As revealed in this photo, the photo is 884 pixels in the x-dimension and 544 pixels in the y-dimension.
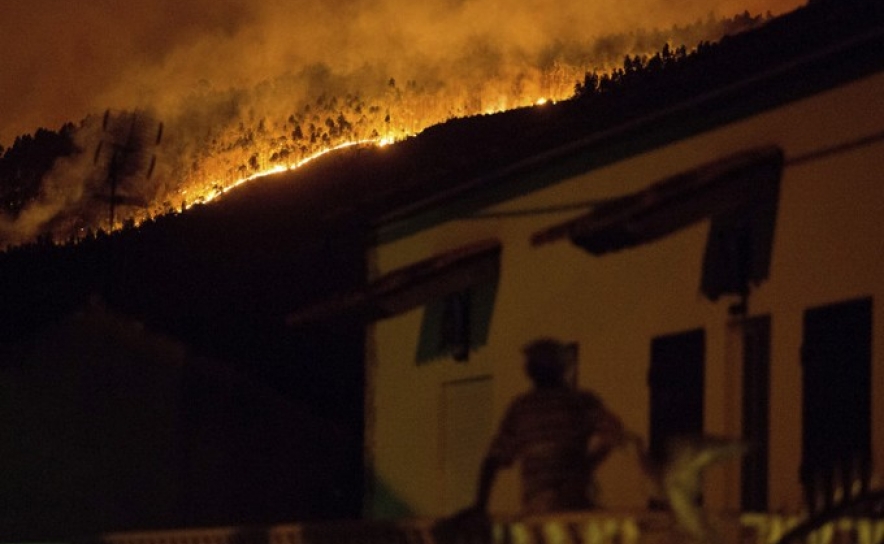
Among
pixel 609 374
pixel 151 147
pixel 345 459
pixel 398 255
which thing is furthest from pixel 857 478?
pixel 151 147

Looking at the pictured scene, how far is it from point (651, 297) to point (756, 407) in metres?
1.57

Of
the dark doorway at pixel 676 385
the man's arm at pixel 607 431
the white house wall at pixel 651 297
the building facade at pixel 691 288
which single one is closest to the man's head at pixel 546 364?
the man's arm at pixel 607 431

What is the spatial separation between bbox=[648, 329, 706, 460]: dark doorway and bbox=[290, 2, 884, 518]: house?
0.02 meters

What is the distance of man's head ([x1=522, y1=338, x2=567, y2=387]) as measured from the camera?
8.52 m

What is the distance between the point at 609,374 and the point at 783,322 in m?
2.25

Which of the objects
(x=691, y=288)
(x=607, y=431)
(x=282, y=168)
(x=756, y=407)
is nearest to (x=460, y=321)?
(x=691, y=288)

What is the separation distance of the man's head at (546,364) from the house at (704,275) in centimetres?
268

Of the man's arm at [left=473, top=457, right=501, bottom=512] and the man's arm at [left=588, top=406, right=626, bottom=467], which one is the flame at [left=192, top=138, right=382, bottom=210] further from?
the man's arm at [left=588, top=406, right=626, bottom=467]

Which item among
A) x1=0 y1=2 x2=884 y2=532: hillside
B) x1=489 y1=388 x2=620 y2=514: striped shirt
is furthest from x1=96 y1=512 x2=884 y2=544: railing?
x1=0 y1=2 x2=884 y2=532: hillside

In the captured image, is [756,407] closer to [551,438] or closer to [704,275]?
[704,275]

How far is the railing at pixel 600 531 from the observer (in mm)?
7426

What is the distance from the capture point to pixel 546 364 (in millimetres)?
8516

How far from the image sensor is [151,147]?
3659 centimetres

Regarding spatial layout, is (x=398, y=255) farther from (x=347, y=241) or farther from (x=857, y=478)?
(x=857, y=478)
